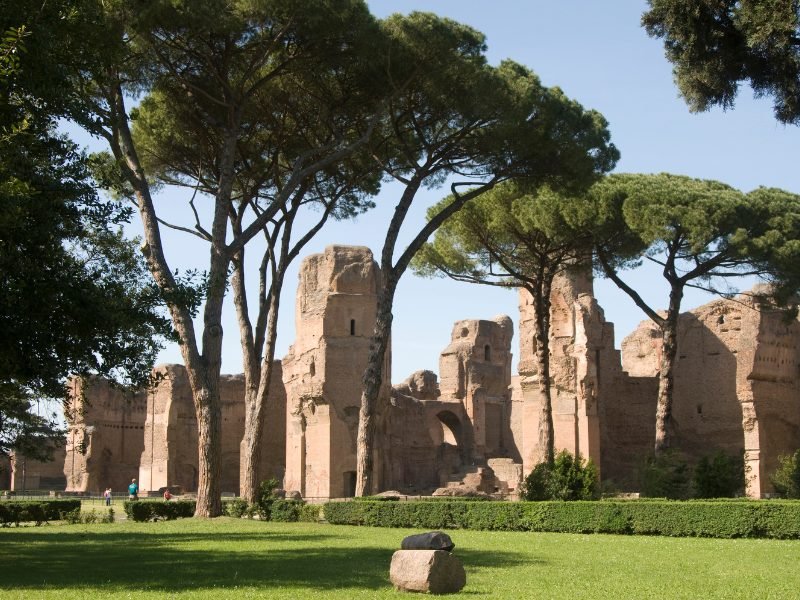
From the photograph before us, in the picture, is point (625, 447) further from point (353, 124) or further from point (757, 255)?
point (353, 124)

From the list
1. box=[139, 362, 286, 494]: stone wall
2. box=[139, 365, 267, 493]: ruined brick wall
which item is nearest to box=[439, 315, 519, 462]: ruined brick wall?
box=[139, 362, 286, 494]: stone wall

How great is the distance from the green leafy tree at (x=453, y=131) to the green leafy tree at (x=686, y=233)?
8.70ft

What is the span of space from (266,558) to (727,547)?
5.35 meters

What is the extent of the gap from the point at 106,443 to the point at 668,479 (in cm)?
2551

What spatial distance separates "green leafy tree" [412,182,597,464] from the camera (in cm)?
2350

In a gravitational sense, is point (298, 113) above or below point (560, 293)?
above

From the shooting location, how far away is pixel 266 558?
11.1m

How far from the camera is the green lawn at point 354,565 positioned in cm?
836

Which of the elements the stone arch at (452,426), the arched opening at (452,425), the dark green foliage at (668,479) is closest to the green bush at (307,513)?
the dark green foliage at (668,479)

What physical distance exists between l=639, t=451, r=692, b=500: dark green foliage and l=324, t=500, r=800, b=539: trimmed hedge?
4504 mm

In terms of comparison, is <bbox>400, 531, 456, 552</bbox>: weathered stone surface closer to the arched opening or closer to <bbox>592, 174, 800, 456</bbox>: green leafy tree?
<bbox>592, 174, 800, 456</bbox>: green leafy tree

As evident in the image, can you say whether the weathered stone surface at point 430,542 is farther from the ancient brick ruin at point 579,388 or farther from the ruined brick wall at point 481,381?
the ruined brick wall at point 481,381

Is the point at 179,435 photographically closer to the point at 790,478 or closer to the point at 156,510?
the point at 156,510

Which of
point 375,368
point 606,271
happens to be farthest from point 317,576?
point 606,271
